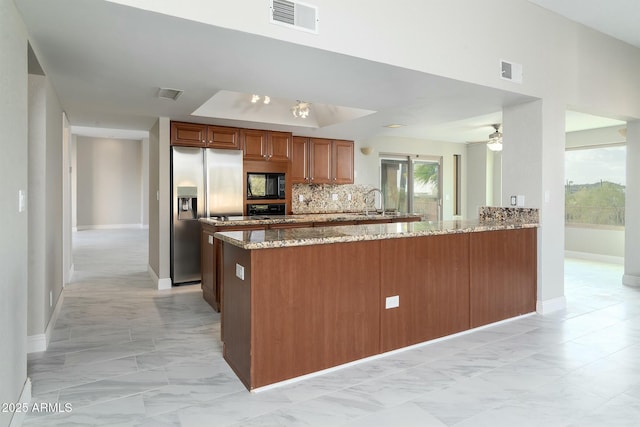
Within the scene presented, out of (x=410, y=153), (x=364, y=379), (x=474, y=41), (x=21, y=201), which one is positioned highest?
(x=474, y=41)

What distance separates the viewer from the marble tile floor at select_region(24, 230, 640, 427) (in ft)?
6.98

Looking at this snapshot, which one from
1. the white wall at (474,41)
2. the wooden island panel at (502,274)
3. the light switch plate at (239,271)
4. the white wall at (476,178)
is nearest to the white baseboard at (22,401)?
the light switch plate at (239,271)

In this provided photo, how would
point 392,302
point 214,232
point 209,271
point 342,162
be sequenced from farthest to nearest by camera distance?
point 342,162 → point 209,271 → point 214,232 → point 392,302

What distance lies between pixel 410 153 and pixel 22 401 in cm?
737

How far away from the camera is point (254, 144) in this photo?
19.2 ft

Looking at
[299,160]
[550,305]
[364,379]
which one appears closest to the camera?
[364,379]

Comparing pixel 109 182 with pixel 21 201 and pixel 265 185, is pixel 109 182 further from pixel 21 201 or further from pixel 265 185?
pixel 21 201

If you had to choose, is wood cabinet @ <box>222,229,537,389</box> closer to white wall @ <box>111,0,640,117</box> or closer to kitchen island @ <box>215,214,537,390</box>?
kitchen island @ <box>215,214,537,390</box>

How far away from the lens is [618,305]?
4.35 meters

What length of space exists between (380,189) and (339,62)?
5.07 meters

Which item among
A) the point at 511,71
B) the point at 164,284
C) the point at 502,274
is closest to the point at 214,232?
the point at 164,284

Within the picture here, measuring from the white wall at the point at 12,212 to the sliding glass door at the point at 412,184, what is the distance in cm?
635

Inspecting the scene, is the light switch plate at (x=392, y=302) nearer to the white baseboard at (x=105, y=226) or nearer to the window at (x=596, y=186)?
the window at (x=596, y=186)

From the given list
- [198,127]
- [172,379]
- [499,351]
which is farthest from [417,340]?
[198,127]
